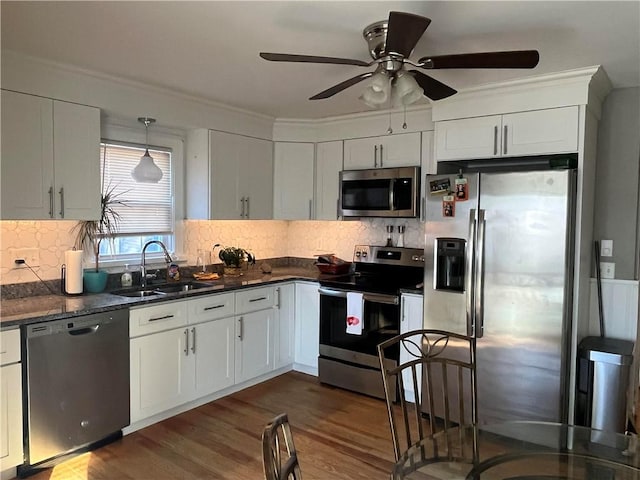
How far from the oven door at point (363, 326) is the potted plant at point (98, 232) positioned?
172cm

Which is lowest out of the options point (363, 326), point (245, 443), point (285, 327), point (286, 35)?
point (245, 443)

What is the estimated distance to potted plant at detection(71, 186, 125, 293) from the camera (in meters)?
3.29

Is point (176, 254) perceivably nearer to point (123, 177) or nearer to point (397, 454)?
point (123, 177)

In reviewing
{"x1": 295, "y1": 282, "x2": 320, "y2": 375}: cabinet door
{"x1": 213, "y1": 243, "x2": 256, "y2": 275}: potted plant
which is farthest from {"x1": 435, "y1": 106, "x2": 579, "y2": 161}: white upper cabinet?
{"x1": 213, "y1": 243, "x2": 256, "y2": 275}: potted plant

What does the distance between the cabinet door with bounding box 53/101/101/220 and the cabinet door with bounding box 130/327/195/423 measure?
94cm

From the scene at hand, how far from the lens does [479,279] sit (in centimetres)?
301

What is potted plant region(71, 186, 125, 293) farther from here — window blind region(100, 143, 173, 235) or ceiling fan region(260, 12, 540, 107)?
ceiling fan region(260, 12, 540, 107)

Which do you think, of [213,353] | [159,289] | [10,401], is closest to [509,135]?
[213,353]

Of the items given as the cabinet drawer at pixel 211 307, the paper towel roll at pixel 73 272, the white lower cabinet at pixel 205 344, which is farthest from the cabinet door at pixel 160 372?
the paper towel roll at pixel 73 272

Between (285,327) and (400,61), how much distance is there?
106 inches

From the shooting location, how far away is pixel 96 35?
2.38 metres

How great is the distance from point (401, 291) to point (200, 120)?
2.08 m

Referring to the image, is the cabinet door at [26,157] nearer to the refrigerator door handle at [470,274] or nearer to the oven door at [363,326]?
the oven door at [363,326]

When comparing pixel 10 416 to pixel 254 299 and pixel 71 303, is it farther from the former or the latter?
pixel 254 299
